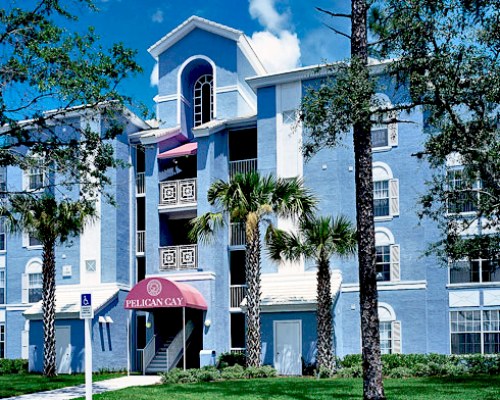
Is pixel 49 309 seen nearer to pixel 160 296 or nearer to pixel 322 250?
pixel 160 296

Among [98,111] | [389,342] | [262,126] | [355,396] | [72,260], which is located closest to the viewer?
[355,396]

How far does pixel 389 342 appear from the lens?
29.2 m

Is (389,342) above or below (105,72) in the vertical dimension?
below

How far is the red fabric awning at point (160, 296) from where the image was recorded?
29469 millimetres

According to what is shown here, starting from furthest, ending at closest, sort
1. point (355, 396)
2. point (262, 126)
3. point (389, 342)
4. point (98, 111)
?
point (262, 126) → point (389, 342) → point (98, 111) → point (355, 396)

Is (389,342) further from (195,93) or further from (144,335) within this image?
(195,93)

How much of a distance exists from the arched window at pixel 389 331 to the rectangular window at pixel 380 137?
677cm

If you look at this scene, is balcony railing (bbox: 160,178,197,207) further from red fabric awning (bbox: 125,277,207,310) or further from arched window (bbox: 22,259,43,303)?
arched window (bbox: 22,259,43,303)

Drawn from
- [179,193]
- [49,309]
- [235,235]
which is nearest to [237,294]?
[235,235]

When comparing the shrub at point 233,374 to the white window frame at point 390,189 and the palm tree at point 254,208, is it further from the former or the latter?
the white window frame at point 390,189

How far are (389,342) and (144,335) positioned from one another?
38.6ft

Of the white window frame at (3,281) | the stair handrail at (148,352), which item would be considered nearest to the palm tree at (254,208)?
the stair handrail at (148,352)

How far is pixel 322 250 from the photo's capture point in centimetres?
2566

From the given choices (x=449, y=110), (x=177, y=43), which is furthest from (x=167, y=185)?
(x=449, y=110)
